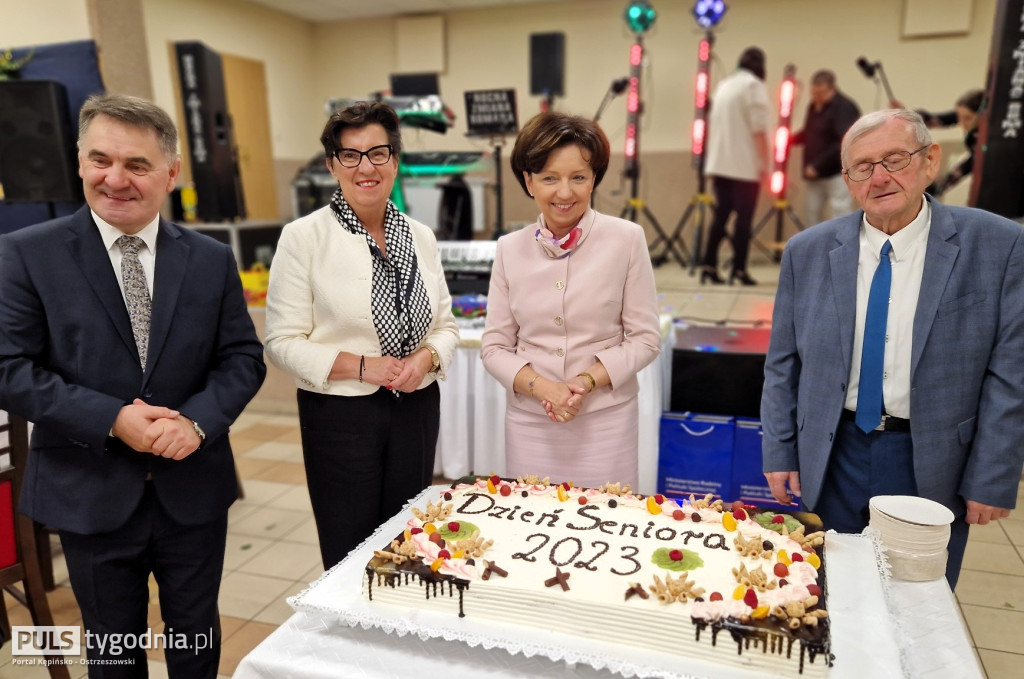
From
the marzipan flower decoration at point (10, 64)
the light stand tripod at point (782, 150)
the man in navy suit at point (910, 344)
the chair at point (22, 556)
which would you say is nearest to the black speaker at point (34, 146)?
the marzipan flower decoration at point (10, 64)

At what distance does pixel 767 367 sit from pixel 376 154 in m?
1.08

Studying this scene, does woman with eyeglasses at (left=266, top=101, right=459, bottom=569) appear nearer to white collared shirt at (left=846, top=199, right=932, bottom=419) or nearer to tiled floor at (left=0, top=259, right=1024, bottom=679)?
tiled floor at (left=0, top=259, right=1024, bottom=679)

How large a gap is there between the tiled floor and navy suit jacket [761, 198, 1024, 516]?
3.45 ft

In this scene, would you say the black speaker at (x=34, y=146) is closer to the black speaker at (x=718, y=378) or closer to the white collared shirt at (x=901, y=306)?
the black speaker at (x=718, y=378)

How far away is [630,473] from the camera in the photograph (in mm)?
1861

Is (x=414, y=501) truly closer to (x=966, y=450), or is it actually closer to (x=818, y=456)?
(x=818, y=456)

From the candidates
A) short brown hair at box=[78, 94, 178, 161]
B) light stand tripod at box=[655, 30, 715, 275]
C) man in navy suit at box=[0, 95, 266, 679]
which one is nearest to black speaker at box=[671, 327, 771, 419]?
man in navy suit at box=[0, 95, 266, 679]

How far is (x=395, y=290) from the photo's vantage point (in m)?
1.72

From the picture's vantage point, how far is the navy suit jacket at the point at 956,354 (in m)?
1.45

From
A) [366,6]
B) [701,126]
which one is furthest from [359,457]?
[366,6]

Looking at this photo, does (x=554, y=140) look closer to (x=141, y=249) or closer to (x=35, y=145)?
(x=141, y=249)

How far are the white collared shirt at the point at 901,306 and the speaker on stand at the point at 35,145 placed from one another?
379 cm

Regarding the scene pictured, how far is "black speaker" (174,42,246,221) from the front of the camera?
6129mm

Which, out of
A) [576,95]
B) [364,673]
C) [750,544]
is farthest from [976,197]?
[576,95]
